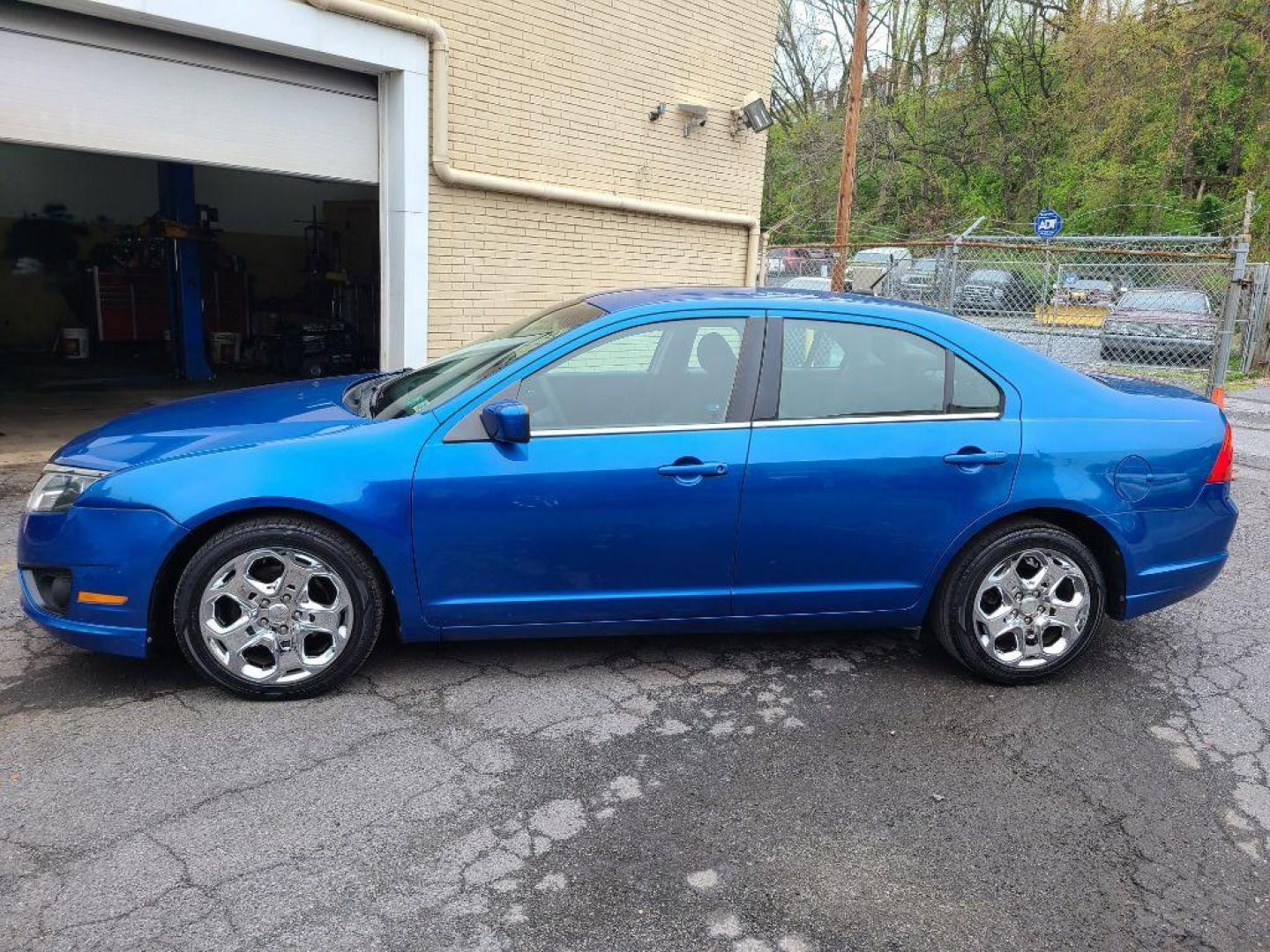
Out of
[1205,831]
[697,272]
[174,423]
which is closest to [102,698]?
[174,423]

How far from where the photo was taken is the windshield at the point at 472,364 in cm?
367

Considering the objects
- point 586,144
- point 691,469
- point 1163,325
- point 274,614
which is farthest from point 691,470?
point 1163,325

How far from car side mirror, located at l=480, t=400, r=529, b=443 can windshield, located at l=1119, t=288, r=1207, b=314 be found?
404 inches

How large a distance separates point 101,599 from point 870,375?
302cm

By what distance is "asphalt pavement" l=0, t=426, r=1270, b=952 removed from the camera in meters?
2.42

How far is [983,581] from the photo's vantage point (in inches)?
149

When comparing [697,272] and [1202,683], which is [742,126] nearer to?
[697,272]

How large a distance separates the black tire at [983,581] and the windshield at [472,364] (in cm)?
184

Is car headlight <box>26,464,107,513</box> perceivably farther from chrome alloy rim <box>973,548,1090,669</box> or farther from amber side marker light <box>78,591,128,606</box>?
chrome alloy rim <box>973,548,1090,669</box>

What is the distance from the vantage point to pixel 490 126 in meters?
8.72

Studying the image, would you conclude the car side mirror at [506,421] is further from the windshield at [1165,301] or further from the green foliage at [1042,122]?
the green foliage at [1042,122]

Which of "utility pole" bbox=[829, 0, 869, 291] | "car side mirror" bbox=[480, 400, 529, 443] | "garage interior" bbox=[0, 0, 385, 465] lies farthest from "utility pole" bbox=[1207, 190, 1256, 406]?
"car side mirror" bbox=[480, 400, 529, 443]

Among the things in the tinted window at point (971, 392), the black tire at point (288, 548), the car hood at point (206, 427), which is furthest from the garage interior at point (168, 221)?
the tinted window at point (971, 392)

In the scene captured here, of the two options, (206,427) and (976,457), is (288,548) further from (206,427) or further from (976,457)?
(976,457)
